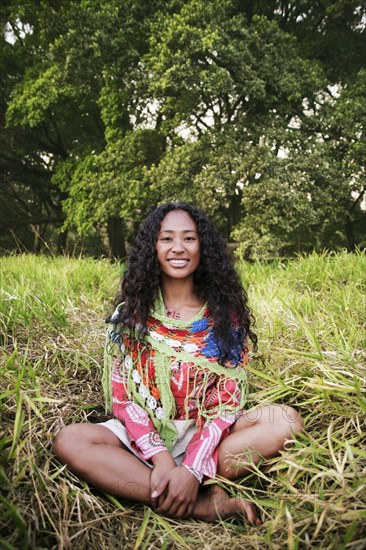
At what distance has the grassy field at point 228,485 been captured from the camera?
1248mm

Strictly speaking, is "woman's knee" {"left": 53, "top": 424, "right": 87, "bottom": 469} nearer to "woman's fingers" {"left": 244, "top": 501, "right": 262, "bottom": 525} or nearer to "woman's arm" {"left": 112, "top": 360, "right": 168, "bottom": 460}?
"woman's arm" {"left": 112, "top": 360, "right": 168, "bottom": 460}

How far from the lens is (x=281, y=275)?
12.0 feet

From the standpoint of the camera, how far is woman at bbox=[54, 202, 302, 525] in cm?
145

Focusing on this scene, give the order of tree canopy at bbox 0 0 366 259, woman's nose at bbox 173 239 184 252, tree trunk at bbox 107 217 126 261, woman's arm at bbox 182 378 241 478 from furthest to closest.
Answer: tree trunk at bbox 107 217 126 261
tree canopy at bbox 0 0 366 259
woman's nose at bbox 173 239 184 252
woman's arm at bbox 182 378 241 478

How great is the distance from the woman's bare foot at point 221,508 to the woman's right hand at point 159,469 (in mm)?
141

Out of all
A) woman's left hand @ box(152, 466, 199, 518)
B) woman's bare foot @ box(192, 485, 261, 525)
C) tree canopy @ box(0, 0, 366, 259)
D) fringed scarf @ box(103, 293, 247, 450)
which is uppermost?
tree canopy @ box(0, 0, 366, 259)

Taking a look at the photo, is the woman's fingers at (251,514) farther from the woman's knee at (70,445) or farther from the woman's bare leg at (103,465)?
the woman's knee at (70,445)

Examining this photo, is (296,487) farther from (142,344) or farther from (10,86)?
(10,86)

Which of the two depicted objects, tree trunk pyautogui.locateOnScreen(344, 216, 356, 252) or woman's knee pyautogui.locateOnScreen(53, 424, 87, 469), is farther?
tree trunk pyautogui.locateOnScreen(344, 216, 356, 252)

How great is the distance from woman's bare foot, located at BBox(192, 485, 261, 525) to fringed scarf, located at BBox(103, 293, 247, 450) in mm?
273

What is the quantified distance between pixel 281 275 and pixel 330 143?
553cm

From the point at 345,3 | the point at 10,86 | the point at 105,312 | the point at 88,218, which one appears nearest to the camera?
the point at 105,312

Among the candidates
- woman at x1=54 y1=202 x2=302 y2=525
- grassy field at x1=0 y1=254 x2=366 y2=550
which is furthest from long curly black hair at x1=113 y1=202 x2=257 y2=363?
grassy field at x1=0 y1=254 x2=366 y2=550

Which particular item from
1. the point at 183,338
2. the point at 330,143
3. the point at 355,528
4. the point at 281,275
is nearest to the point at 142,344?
the point at 183,338
